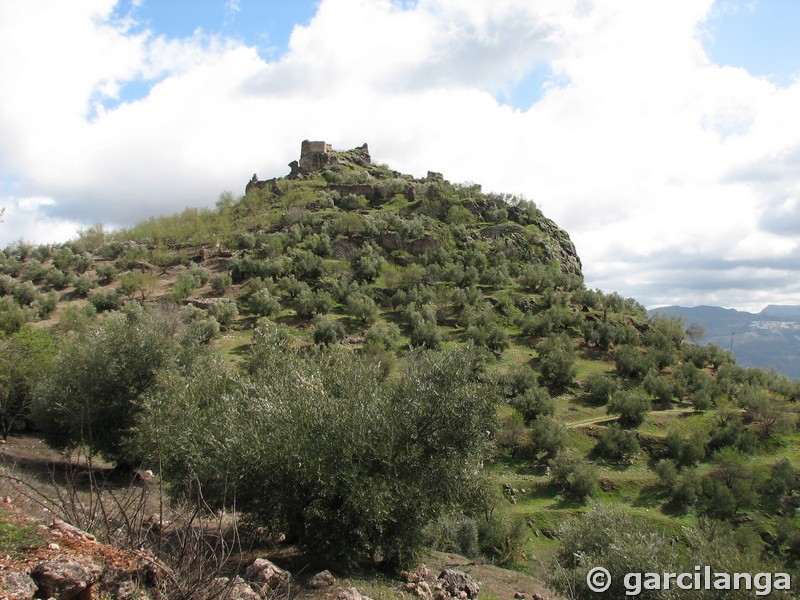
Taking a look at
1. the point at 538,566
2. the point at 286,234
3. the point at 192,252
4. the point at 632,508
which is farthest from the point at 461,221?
the point at 538,566

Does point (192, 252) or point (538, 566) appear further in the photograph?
point (192, 252)

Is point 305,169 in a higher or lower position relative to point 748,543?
higher

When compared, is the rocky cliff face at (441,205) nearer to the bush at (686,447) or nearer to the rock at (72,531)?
the bush at (686,447)

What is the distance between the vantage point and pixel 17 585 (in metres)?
5.92

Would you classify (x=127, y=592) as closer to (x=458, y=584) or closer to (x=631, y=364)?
(x=458, y=584)

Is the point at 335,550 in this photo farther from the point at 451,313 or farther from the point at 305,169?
the point at 305,169

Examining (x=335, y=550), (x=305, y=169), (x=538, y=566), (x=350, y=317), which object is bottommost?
(x=538, y=566)

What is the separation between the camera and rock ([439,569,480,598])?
1515 centimetres

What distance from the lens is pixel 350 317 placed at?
2389 inches

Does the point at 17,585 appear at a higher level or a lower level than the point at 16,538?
lower

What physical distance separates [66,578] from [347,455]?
8.30 metres

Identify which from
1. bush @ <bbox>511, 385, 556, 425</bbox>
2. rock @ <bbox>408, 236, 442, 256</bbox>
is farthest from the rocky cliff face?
bush @ <bbox>511, 385, 556, 425</bbox>

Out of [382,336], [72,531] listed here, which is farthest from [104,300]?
[72,531]

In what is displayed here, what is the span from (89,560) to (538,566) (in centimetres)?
2497
